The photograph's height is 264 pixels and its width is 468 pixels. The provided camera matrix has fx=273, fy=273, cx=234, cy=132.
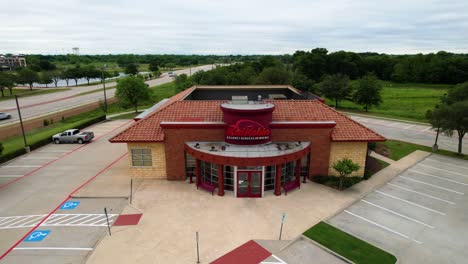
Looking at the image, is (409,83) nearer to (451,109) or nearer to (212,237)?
(451,109)

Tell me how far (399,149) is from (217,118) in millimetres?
22685

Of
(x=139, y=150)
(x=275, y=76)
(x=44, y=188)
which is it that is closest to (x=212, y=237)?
Answer: (x=139, y=150)

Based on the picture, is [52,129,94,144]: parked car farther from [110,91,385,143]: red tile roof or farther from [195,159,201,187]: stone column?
[195,159,201,187]: stone column

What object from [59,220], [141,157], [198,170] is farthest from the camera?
[141,157]

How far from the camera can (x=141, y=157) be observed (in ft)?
77.1

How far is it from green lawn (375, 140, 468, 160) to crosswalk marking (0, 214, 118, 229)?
92.3 feet

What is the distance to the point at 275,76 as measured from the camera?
6494cm

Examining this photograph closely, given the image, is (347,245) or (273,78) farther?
(273,78)

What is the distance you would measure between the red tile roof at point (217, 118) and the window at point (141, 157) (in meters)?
1.32

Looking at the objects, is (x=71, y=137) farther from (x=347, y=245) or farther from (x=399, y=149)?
(x=399, y=149)

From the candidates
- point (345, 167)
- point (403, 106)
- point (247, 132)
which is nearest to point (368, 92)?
point (403, 106)

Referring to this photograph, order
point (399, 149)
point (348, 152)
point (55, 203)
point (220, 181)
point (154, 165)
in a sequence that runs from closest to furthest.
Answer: point (55, 203)
point (220, 181)
point (348, 152)
point (154, 165)
point (399, 149)

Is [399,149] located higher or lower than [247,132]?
lower

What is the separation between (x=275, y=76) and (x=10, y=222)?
5629 centimetres
